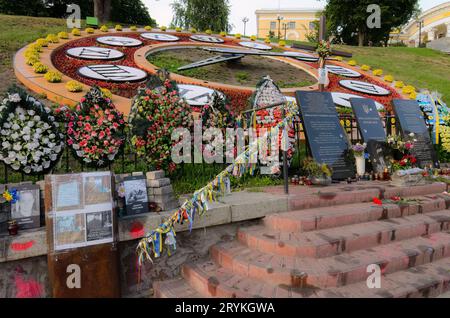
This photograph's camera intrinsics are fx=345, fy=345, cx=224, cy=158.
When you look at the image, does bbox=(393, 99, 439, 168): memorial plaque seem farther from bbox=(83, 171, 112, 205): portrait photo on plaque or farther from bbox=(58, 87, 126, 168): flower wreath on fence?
bbox=(83, 171, 112, 205): portrait photo on plaque

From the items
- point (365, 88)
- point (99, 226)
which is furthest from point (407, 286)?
point (365, 88)

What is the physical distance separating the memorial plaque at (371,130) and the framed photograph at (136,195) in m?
4.87

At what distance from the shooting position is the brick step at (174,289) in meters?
3.60

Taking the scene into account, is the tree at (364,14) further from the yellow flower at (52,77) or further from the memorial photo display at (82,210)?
the memorial photo display at (82,210)

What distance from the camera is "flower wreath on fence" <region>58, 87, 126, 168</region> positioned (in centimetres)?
434

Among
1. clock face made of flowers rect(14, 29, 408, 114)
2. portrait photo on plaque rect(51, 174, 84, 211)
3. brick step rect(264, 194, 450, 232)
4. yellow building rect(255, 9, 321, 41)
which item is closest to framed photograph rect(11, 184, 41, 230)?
portrait photo on plaque rect(51, 174, 84, 211)

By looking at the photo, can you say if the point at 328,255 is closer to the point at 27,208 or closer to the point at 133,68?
the point at 27,208

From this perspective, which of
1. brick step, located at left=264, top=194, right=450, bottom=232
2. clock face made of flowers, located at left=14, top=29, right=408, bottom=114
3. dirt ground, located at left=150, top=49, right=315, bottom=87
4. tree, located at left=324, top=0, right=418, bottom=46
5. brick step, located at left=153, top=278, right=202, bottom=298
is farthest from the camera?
tree, located at left=324, top=0, right=418, bottom=46

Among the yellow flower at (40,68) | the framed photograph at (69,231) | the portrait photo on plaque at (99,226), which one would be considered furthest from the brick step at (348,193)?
the yellow flower at (40,68)

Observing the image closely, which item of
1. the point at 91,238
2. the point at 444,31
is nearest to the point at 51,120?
the point at 91,238

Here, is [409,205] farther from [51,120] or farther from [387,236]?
[51,120]

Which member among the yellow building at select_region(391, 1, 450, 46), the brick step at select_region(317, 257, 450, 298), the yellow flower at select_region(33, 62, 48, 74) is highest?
the yellow building at select_region(391, 1, 450, 46)

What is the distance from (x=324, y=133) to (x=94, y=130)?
4.17m

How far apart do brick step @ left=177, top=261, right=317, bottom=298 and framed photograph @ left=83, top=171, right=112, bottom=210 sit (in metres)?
1.21
